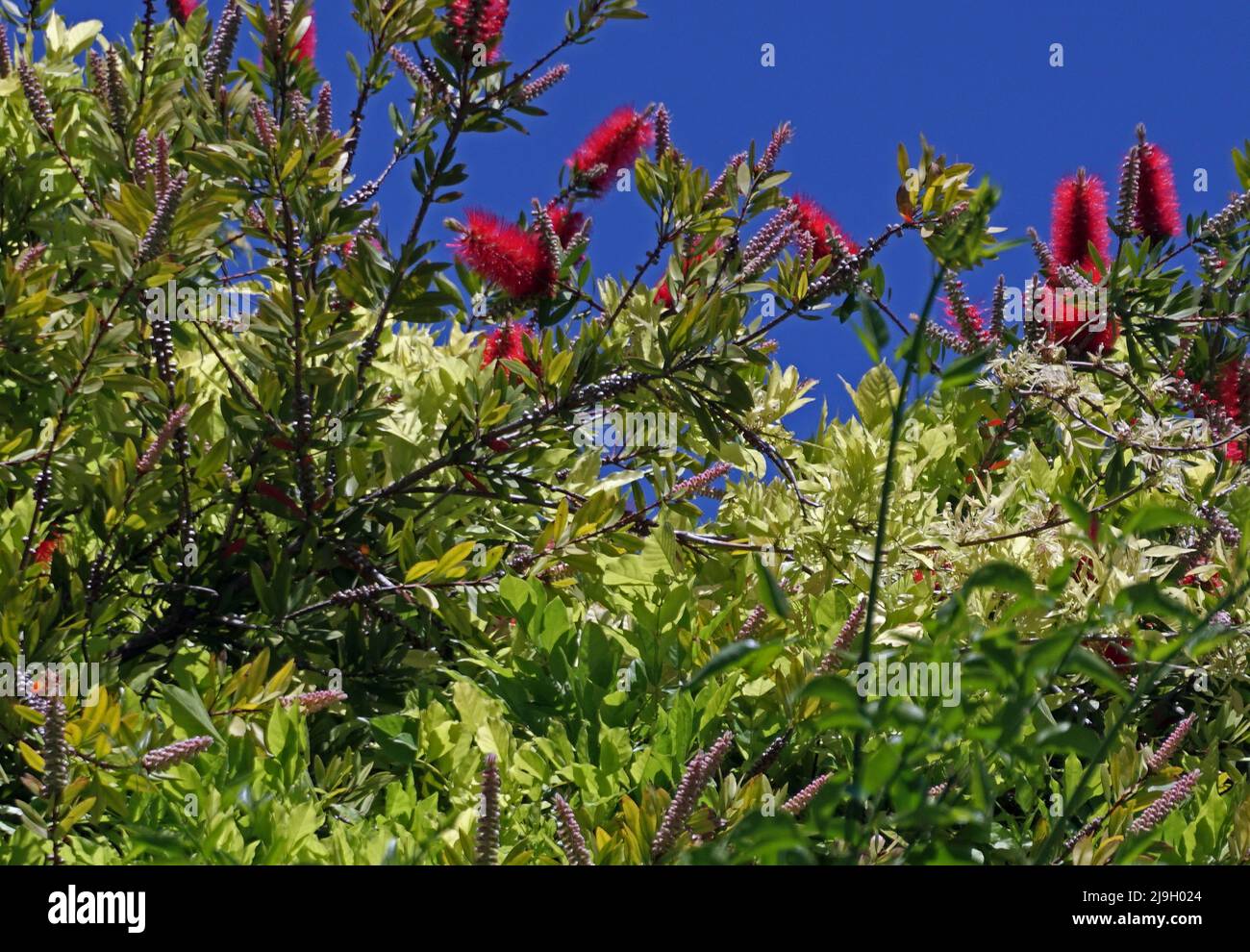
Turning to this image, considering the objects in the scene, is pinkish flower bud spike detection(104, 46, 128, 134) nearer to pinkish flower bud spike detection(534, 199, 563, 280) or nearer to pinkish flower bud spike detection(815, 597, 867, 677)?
pinkish flower bud spike detection(534, 199, 563, 280)

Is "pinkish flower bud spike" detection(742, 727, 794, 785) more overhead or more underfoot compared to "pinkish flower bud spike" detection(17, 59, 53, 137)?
more underfoot

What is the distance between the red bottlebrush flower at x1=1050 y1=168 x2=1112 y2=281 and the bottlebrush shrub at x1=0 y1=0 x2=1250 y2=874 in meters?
0.01

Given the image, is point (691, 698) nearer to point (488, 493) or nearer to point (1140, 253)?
point (488, 493)

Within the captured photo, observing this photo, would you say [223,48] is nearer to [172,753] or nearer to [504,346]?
[504,346]

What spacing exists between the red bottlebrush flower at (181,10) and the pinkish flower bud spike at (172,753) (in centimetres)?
270

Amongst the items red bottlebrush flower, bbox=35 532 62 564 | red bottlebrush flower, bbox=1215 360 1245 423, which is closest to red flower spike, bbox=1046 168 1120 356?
red bottlebrush flower, bbox=1215 360 1245 423

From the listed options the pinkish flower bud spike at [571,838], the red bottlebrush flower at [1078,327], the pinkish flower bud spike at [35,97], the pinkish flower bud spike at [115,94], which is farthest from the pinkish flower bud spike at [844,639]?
the pinkish flower bud spike at [35,97]

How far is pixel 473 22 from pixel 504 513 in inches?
47.7

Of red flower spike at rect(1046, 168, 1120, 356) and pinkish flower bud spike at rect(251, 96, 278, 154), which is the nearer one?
pinkish flower bud spike at rect(251, 96, 278, 154)

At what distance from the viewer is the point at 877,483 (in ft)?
9.43

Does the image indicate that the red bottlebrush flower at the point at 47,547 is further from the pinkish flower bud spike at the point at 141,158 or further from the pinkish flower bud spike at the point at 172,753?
the pinkish flower bud spike at the point at 172,753

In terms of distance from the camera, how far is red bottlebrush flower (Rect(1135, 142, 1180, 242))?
3.72 meters

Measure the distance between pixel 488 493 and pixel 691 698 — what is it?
0.87 m

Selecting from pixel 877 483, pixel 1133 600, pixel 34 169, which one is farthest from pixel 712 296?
pixel 34 169
